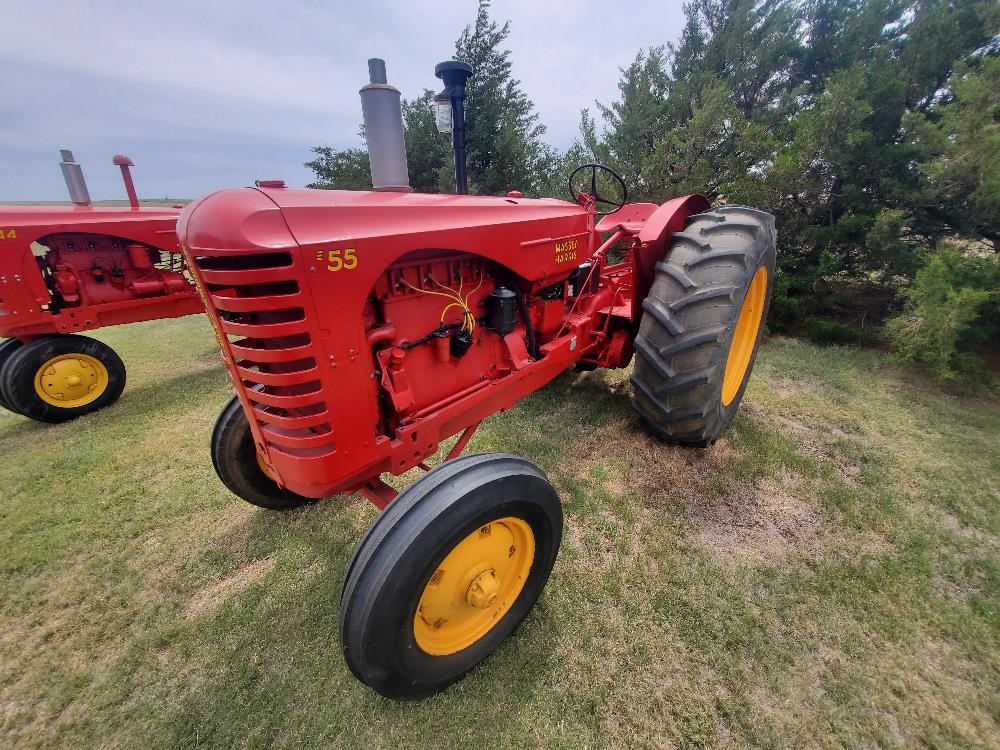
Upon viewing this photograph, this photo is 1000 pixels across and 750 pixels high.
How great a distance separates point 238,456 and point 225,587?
1.94 ft

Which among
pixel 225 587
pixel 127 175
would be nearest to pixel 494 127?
pixel 127 175

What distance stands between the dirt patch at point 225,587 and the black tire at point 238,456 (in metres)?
0.32

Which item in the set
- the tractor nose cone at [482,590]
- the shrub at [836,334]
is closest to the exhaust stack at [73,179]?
the tractor nose cone at [482,590]

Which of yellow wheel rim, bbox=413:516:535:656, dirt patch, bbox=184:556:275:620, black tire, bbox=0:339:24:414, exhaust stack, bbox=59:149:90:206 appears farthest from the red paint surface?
exhaust stack, bbox=59:149:90:206

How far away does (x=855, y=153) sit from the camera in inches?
167

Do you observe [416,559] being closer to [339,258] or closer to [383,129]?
[339,258]

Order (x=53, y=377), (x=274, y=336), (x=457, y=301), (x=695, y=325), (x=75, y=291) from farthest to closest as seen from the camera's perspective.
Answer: (x=75, y=291) → (x=53, y=377) → (x=695, y=325) → (x=457, y=301) → (x=274, y=336)

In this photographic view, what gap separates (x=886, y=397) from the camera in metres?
3.35

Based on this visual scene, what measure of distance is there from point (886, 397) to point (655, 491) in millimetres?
2324

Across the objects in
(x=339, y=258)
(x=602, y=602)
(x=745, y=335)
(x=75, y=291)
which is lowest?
(x=602, y=602)

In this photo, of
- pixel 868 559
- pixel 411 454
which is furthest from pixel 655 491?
pixel 411 454

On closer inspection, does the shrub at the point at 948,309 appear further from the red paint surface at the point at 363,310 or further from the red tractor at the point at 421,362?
the red paint surface at the point at 363,310

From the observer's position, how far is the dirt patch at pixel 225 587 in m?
1.90

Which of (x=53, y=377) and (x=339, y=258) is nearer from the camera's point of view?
(x=339, y=258)
